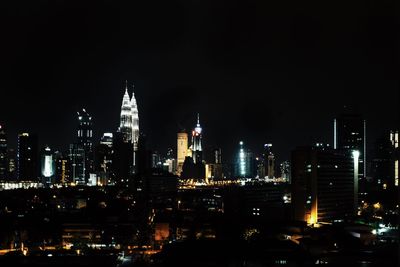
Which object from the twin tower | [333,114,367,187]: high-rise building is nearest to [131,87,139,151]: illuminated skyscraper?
the twin tower

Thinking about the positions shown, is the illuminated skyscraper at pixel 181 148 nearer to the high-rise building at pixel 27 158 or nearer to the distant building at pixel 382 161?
the high-rise building at pixel 27 158

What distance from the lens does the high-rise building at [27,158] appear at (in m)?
33.9

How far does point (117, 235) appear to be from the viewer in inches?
575

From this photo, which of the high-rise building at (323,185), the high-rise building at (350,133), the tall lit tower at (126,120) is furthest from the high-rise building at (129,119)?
the high-rise building at (323,185)

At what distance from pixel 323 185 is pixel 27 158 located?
68.9ft

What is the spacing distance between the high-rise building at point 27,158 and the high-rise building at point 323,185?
19223mm

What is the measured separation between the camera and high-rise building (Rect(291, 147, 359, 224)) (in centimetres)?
1628

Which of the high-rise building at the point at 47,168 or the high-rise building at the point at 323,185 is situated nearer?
the high-rise building at the point at 323,185

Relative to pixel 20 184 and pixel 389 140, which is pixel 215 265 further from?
pixel 20 184

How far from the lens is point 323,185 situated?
1741 centimetres

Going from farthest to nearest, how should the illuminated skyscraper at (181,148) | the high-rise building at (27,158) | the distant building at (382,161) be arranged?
the illuminated skyscraper at (181,148) → the high-rise building at (27,158) → the distant building at (382,161)

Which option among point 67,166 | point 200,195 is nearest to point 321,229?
point 200,195

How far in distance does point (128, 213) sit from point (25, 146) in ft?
52.1

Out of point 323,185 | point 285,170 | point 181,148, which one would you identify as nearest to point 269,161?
point 285,170
